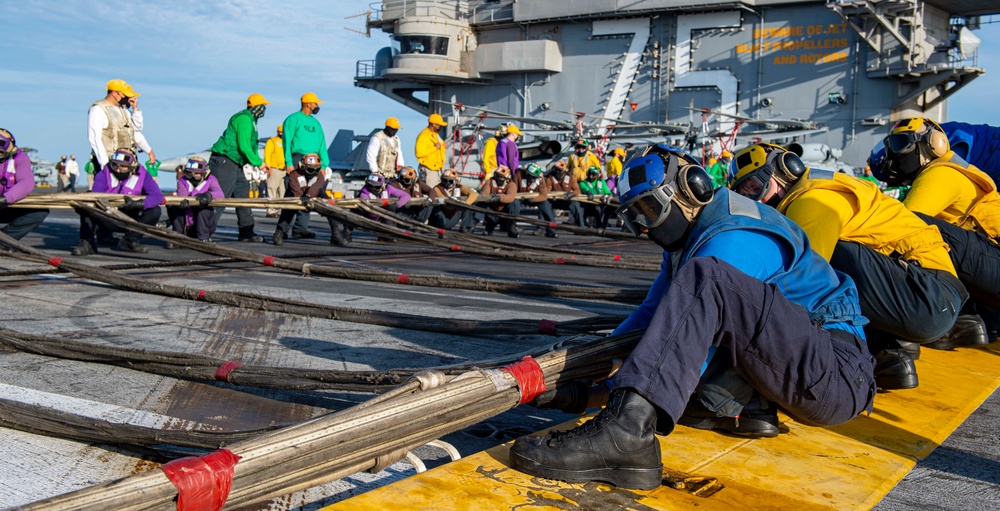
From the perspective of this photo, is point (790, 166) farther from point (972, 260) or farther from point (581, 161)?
point (581, 161)

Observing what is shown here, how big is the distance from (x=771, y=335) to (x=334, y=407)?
1972 millimetres

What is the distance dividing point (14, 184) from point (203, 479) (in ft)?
31.8

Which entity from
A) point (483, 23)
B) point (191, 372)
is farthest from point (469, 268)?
point (483, 23)

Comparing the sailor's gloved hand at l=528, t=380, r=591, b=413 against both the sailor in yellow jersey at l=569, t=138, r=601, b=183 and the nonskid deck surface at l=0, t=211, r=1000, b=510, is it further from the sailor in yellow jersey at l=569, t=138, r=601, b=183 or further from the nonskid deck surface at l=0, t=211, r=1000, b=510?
the sailor in yellow jersey at l=569, t=138, r=601, b=183

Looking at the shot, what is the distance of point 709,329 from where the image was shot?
9.34ft

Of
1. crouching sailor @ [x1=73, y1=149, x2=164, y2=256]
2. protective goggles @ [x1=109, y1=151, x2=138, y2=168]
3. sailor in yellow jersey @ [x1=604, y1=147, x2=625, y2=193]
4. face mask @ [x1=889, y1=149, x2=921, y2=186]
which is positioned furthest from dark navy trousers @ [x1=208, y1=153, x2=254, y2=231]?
sailor in yellow jersey @ [x1=604, y1=147, x2=625, y2=193]

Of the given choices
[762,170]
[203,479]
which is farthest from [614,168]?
[203,479]

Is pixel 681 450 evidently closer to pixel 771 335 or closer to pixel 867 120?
pixel 771 335

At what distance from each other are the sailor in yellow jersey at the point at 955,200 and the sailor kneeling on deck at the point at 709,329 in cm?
201

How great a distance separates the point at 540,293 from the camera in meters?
6.76

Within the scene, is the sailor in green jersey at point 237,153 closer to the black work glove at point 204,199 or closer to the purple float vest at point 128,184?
the black work glove at point 204,199

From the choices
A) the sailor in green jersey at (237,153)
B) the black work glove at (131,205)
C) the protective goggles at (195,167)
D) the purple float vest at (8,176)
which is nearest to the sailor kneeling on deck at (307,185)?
the sailor in green jersey at (237,153)

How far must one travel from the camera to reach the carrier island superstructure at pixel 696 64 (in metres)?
33.1

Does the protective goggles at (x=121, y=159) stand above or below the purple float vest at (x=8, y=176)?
above
